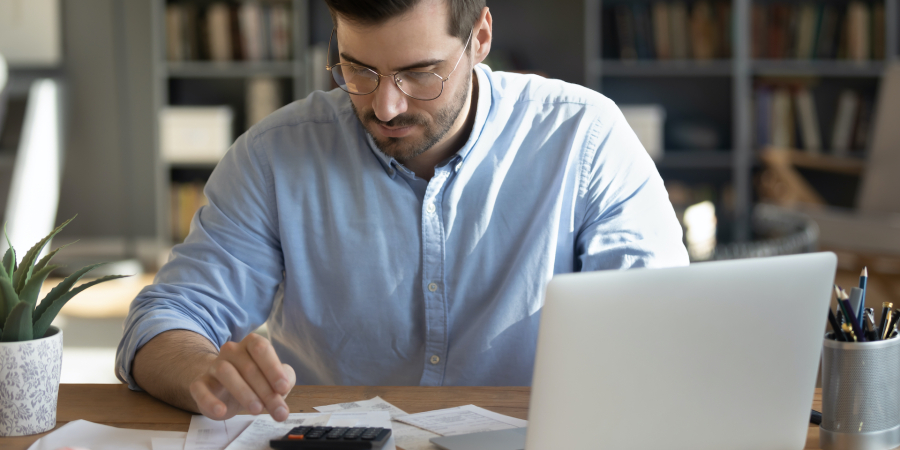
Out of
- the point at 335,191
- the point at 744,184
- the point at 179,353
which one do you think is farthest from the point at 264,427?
the point at 744,184

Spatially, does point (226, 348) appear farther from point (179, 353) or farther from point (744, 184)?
point (744, 184)

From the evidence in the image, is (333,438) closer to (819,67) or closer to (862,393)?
(862,393)

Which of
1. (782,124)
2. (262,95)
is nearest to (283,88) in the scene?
(262,95)

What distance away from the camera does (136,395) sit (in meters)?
1.05

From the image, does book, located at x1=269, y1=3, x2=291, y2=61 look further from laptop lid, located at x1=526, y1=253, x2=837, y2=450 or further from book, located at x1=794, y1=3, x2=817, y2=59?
laptop lid, located at x1=526, y1=253, x2=837, y2=450

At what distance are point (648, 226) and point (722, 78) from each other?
11.1 feet

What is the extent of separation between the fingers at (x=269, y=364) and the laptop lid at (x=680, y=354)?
30cm

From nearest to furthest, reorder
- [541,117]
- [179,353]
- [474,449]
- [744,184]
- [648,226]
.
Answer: [474,449], [179,353], [648,226], [541,117], [744,184]

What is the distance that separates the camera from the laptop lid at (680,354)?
0.69 metres

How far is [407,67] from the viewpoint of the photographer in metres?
1.17

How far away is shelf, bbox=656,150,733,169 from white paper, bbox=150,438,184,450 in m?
3.60

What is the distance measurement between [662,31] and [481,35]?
120 inches

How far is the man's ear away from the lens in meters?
1.28

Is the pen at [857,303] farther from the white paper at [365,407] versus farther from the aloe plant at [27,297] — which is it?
the aloe plant at [27,297]
